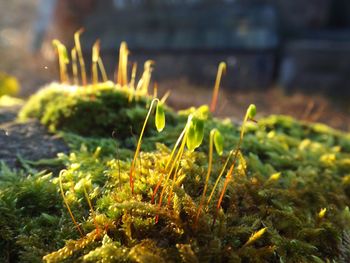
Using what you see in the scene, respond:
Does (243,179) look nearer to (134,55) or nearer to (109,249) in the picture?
(109,249)

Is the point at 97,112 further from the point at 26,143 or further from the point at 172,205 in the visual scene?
the point at 172,205

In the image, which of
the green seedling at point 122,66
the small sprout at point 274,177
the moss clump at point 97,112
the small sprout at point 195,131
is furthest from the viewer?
the green seedling at point 122,66

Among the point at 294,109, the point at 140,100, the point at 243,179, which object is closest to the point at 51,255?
the point at 243,179

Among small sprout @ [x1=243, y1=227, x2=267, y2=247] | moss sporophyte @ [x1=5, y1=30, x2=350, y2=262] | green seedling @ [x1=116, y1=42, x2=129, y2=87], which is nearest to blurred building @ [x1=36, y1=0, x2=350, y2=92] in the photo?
green seedling @ [x1=116, y1=42, x2=129, y2=87]

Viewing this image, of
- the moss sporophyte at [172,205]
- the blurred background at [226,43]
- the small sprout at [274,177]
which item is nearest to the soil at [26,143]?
the moss sporophyte at [172,205]

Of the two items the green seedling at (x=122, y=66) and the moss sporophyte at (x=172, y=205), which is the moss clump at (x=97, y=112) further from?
the green seedling at (x=122, y=66)

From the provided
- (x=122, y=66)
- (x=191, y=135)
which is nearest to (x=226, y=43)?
(x=122, y=66)

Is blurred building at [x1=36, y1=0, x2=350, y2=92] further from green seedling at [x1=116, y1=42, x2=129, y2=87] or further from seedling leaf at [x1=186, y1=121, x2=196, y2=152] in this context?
seedling leaf at [x1=186, y1=121, x2=196, y2=152]
